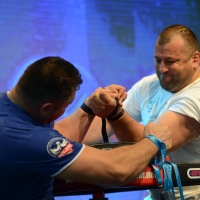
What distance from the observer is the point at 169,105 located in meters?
1.86

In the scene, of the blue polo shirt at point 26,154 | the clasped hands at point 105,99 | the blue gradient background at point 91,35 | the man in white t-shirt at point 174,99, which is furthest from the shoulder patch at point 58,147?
the blue gradient background at point 91,35

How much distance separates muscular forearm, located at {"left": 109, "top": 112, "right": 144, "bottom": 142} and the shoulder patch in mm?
482

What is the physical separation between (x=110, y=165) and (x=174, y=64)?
72 centimetres

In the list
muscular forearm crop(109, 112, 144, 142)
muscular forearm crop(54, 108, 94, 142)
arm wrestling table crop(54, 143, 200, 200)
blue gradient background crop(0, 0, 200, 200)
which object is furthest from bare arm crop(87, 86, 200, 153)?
blue gradient background crop(0, 0, 200, 200)

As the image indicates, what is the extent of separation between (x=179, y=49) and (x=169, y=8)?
1.00m

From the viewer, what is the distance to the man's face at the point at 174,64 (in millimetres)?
1876

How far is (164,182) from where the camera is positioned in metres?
1.45

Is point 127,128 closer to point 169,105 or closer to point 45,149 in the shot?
point 169,105

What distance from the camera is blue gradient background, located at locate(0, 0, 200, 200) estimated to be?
2.46 meters

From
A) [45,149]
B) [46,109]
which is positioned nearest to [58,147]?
[45,149]

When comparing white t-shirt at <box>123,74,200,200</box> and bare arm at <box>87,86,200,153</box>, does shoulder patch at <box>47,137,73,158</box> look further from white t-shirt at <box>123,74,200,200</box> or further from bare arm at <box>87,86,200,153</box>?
white t-shirt at <box>123,74,200,200</box>

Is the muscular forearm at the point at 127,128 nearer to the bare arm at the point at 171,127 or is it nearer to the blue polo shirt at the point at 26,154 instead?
the bare arm at the point at 171,127

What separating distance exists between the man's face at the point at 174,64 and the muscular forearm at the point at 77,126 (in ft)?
1.19

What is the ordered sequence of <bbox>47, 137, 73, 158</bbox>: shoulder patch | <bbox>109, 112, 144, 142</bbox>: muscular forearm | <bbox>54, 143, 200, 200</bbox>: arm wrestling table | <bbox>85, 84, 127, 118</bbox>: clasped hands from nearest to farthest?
1. <bbox>47, 137, 73, 158</bbox>: shoulder patch
2. <bbox>54, 143, 200, 200</bbox>: arm wrestling table
3. <bbox>85, 84, 127, 118</bbox>: clasped hands
4. <bbox>109, 112, 144, 142</bbox>: muscular forearm
